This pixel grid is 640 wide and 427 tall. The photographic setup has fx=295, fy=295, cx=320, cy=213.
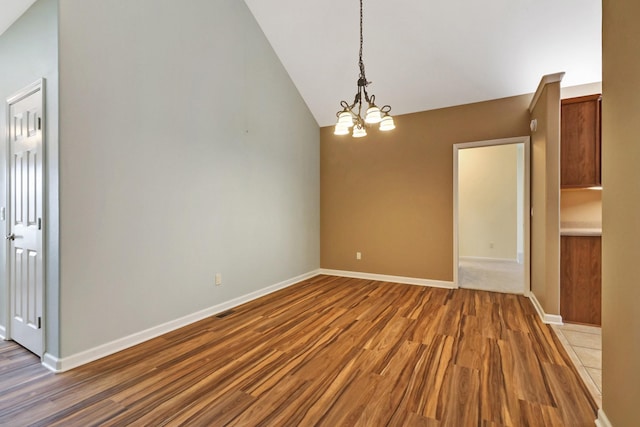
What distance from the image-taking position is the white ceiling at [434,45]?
10.8 ft

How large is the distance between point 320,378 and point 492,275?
15.0 feet

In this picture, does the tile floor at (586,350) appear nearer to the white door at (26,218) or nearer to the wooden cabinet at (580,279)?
the wooden cabinet at (580,279)

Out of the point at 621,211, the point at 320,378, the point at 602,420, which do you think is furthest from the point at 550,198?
the point at 320,378

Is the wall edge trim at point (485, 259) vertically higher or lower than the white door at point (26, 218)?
lower

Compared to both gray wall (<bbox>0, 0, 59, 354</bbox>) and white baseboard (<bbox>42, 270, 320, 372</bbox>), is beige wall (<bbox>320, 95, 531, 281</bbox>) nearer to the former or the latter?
white baseboard (<bbox>42, 270, 320, 372</bbox>)

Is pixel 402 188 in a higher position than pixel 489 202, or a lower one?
higher

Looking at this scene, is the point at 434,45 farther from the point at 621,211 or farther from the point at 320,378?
the point at 320,378

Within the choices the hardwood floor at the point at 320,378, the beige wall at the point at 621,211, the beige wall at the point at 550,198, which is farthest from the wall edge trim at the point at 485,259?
the beige wall at the point at 621,211

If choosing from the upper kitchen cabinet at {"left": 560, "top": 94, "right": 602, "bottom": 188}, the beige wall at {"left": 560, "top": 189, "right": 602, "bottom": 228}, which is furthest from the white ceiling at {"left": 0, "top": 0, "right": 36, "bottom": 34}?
the beige wall at {"left": 560, "top": 189, "right": 602, "bottom": 228}

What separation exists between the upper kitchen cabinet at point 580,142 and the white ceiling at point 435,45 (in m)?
0.72

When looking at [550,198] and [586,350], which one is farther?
[550,198]

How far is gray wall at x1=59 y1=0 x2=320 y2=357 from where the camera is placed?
2332 mm

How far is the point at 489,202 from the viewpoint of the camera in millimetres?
6938

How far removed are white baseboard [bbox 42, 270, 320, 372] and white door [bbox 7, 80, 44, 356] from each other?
0.28 m
